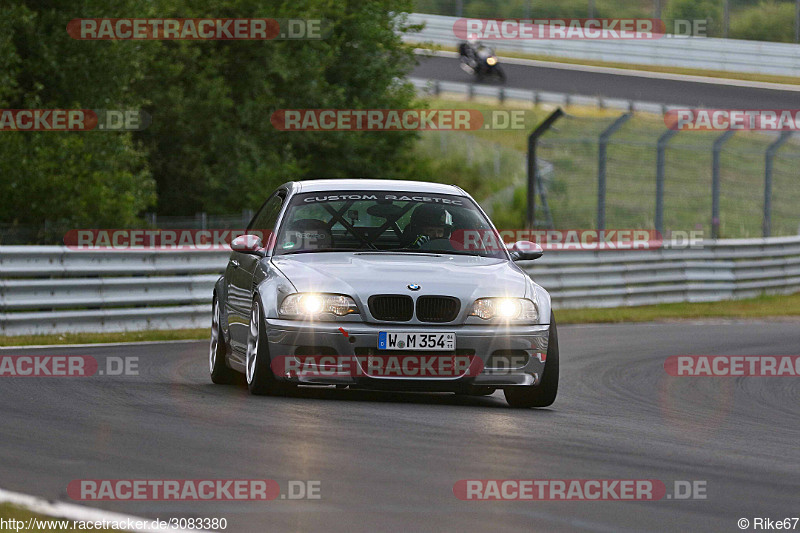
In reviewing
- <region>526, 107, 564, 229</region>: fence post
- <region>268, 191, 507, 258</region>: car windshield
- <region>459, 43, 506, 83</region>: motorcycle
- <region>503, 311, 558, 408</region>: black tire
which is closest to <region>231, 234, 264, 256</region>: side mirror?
<region>268, 191, 507, 258</region>: car windshield

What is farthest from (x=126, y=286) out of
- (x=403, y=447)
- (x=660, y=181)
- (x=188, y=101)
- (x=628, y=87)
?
(x=628, y=87)

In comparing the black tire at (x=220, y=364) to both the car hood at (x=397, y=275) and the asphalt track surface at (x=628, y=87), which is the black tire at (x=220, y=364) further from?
the asphalt track surface at (x=628, y=87)

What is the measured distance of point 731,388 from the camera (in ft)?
39.5

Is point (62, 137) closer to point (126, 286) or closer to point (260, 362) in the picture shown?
point (126, 286)

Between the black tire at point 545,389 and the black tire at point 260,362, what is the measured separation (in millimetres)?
1481

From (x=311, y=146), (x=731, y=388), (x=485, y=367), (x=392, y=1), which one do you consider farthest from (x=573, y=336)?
(x=392, y=1)

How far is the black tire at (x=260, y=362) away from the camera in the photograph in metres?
9.43

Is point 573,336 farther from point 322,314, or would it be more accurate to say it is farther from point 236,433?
point 236,433

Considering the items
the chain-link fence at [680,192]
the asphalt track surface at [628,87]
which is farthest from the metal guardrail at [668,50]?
the chain-link fence at [680,192]

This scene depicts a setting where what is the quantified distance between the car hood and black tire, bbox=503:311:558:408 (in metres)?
0.39

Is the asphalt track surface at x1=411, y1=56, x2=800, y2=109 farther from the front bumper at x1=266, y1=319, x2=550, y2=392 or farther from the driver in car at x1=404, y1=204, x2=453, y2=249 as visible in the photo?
the front bumper at x1=266, y1=319, x2=550, y2=392

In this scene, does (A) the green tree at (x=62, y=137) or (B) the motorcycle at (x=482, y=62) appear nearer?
(A) the green tree at (x=62, y=137)

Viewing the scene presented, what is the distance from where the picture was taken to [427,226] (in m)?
10.4

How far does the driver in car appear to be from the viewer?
10.3 meters
